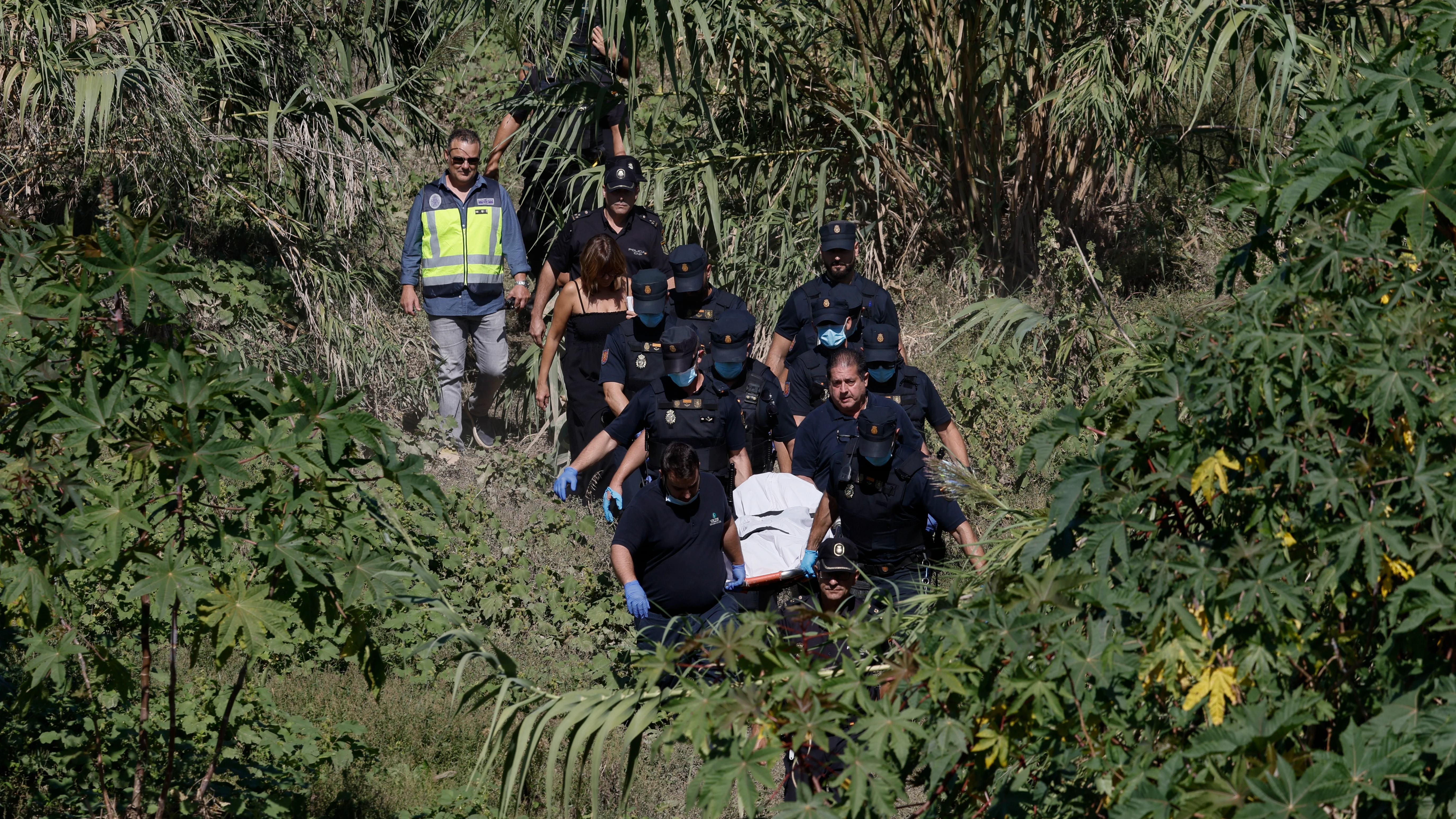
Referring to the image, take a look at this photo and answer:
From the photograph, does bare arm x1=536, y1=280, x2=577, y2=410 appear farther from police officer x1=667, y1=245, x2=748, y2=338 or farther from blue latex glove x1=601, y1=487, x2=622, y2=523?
blue latex glove x1=601, y1=487, x2=622, y2=523

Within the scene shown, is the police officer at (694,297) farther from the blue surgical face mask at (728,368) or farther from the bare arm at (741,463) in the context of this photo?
the bare arm at (741,463)

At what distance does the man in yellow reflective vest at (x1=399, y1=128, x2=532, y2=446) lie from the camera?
902 centimetres

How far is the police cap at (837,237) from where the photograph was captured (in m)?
8.23

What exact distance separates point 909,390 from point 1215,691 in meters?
4.45

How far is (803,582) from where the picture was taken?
22.8 ft

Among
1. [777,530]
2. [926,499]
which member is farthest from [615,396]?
[926,499]

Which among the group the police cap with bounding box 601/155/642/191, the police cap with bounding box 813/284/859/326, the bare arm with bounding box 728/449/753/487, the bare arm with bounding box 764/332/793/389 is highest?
the police cap with bounding box 601/155/642/191

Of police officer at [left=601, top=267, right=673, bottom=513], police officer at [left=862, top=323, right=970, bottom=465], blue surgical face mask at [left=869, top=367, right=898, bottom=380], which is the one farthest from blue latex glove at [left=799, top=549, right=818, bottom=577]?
police officer at [left=601, top=267, right=673, bottom=513]

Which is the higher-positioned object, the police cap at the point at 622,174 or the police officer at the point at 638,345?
the police cap at the point at 622,174

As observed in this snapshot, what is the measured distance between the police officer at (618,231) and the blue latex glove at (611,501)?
1523 mm

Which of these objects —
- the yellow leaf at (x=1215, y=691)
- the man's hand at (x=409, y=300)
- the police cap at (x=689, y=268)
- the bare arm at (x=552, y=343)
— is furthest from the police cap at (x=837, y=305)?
the yellow leaf at (x=1215, y=691)

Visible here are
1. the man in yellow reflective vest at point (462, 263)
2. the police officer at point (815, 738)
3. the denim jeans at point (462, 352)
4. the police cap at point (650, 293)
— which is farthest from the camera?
the denim jeans at point (462, 352)

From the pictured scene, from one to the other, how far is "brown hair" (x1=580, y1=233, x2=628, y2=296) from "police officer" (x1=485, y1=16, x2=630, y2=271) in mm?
933

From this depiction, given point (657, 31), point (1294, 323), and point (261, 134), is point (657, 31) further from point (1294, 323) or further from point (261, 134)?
point (1294, 323)
